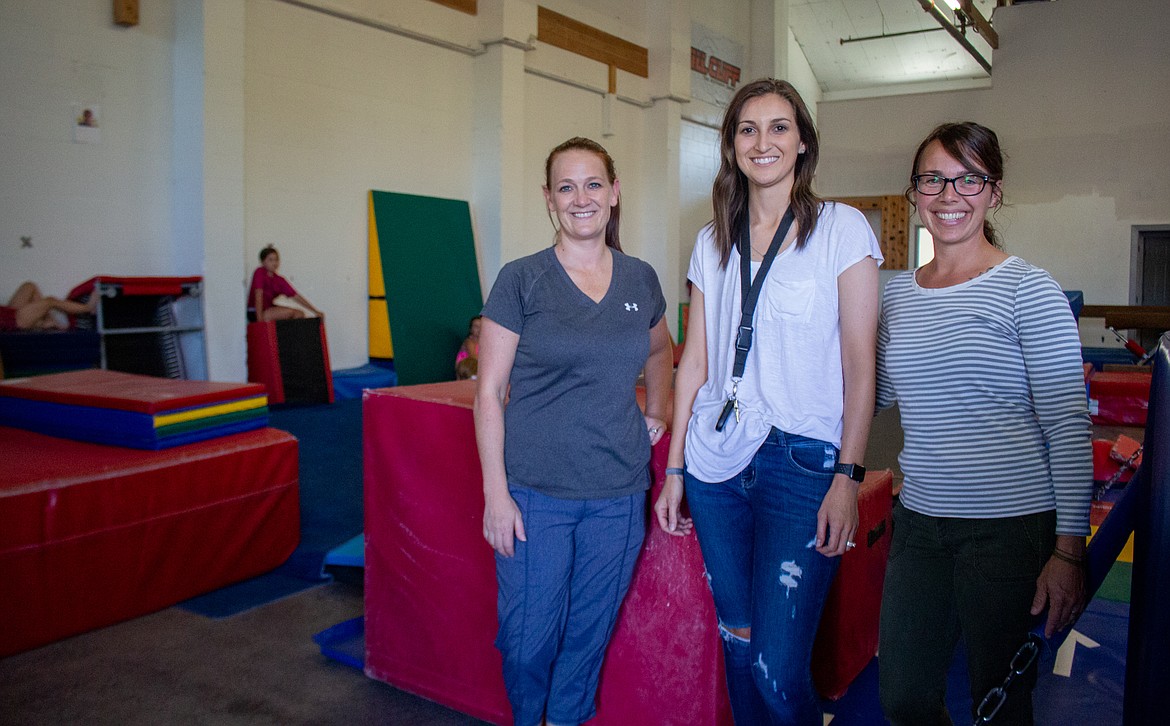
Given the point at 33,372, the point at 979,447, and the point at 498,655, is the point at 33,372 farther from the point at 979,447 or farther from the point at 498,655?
the point at 979,447

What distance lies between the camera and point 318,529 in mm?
4250

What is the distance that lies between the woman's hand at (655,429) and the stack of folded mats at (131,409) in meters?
2.30

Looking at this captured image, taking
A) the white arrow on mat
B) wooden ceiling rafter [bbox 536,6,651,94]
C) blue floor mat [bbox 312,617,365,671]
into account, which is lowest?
blue floor mat [bbox 312,617,365,671]

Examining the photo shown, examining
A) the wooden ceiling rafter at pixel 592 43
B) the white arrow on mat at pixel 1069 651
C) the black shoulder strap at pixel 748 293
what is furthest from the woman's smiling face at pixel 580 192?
the wooden ceiling rafter at pixel 592 43

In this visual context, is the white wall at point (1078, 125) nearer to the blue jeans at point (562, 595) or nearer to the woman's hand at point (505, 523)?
the blue jeans at point (562, 595)

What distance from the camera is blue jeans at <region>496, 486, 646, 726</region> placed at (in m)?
1.99

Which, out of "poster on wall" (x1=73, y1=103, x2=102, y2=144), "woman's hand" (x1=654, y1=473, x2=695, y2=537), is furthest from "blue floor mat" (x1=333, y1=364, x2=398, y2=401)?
"woman's hand" (x1=654, y1=473, x2=695, y2=537)

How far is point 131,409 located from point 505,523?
89.6 inches

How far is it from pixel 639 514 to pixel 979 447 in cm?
81

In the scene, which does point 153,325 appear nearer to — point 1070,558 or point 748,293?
point 748,293

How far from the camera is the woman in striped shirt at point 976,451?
4.87 ft

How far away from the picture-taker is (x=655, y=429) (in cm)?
219

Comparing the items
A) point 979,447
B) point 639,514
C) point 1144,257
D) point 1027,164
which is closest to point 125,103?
point 639,514

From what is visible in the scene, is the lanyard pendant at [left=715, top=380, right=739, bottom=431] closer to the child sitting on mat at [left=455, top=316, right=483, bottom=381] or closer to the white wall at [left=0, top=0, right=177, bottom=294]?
the child sitting on mat at [left=455, top=316, right=483, bottom=381]
